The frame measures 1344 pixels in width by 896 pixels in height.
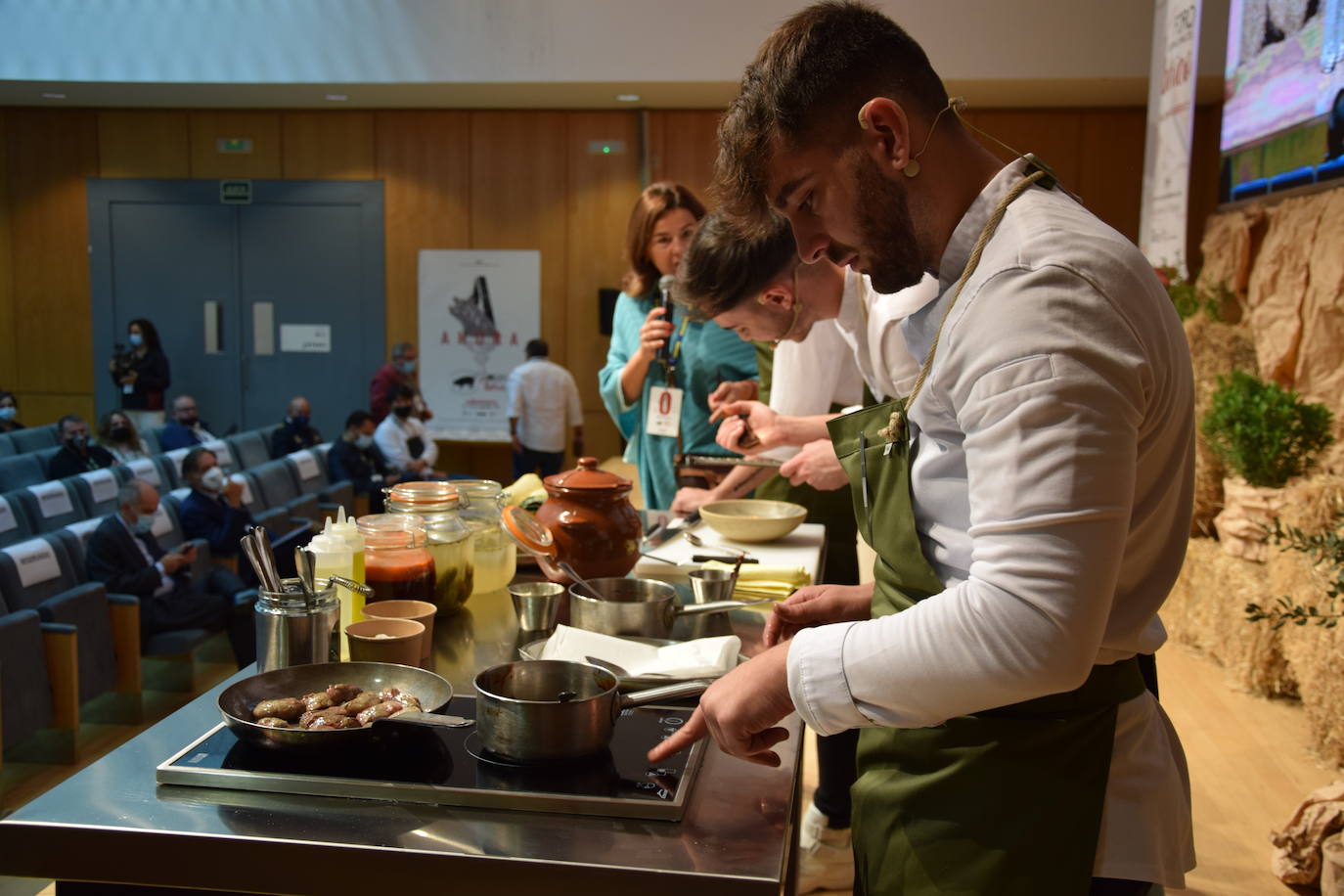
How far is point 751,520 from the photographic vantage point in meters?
2.29

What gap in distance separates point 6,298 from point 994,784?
35.6 feet

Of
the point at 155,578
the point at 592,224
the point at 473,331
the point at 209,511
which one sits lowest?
the point at 155,578

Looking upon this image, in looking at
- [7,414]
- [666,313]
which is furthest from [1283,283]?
[7,414]

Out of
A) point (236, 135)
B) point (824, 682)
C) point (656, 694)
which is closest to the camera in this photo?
point (824, 682)

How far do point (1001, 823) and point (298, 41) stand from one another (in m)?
8.26

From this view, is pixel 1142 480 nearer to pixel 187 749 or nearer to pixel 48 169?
pixel 187 749

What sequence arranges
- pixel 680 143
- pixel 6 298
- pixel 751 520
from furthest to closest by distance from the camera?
1. pixel 6 298
2. pixel 680 143
3. pixel 751 520

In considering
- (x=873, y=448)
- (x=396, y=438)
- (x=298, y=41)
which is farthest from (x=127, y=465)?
(x=873, y=448)

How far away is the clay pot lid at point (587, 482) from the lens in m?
1.89

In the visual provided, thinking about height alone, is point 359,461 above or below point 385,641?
below

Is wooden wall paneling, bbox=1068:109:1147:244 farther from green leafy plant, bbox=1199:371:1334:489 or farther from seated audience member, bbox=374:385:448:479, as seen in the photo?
seated audience member, bbox=374:385:448:479

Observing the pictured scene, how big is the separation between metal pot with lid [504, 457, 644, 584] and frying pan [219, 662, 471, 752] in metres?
0.56

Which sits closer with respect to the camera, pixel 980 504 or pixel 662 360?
pixel 980 504

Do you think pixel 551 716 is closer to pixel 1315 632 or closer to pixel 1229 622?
pixel 1315 632
